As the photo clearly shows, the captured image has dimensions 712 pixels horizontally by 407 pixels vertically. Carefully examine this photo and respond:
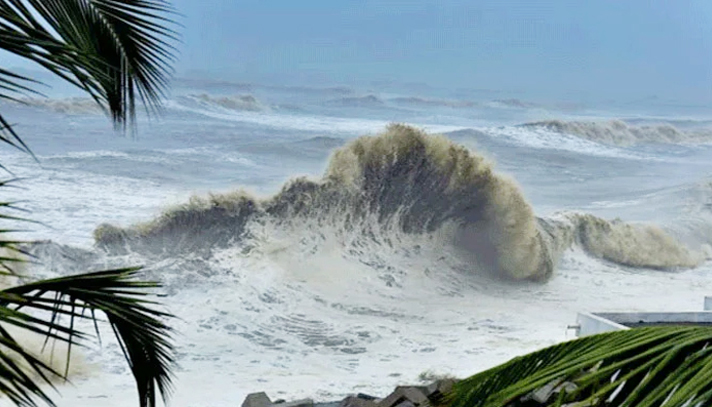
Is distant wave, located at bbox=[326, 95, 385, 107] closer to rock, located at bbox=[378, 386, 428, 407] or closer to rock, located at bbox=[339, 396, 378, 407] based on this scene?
rock, located at bbox=[339, 396, 378, 407]

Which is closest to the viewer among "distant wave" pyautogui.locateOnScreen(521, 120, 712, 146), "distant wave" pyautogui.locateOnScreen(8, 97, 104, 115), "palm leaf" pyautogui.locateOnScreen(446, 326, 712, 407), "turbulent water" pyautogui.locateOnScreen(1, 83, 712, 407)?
"palm leaf" pyautogui.locateOnScreen(446, 326, 712, 407)

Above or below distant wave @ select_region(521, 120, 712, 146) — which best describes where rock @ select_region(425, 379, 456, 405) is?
below

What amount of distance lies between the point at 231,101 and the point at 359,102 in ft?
3.14

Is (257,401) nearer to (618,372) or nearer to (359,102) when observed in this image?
(359,102)

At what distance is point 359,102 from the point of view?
23.2 feet

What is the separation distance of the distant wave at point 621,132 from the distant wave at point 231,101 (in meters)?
2.23

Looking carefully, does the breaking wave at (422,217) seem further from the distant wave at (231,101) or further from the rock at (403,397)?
the rock at (403,397)

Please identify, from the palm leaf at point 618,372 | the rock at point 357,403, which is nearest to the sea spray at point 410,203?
the rock at point 357,403

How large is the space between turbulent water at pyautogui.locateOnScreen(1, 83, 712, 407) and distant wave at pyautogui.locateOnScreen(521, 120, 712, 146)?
0.5 inches

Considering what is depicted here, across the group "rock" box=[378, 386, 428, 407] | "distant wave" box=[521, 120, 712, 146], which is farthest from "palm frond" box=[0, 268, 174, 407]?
"distant wave" box=[521, 120, 712, 146]

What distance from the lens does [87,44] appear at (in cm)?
125

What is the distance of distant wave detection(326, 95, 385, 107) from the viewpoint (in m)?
7.06

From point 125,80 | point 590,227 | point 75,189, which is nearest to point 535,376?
point 125,80

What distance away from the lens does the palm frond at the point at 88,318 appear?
69 centimetres
